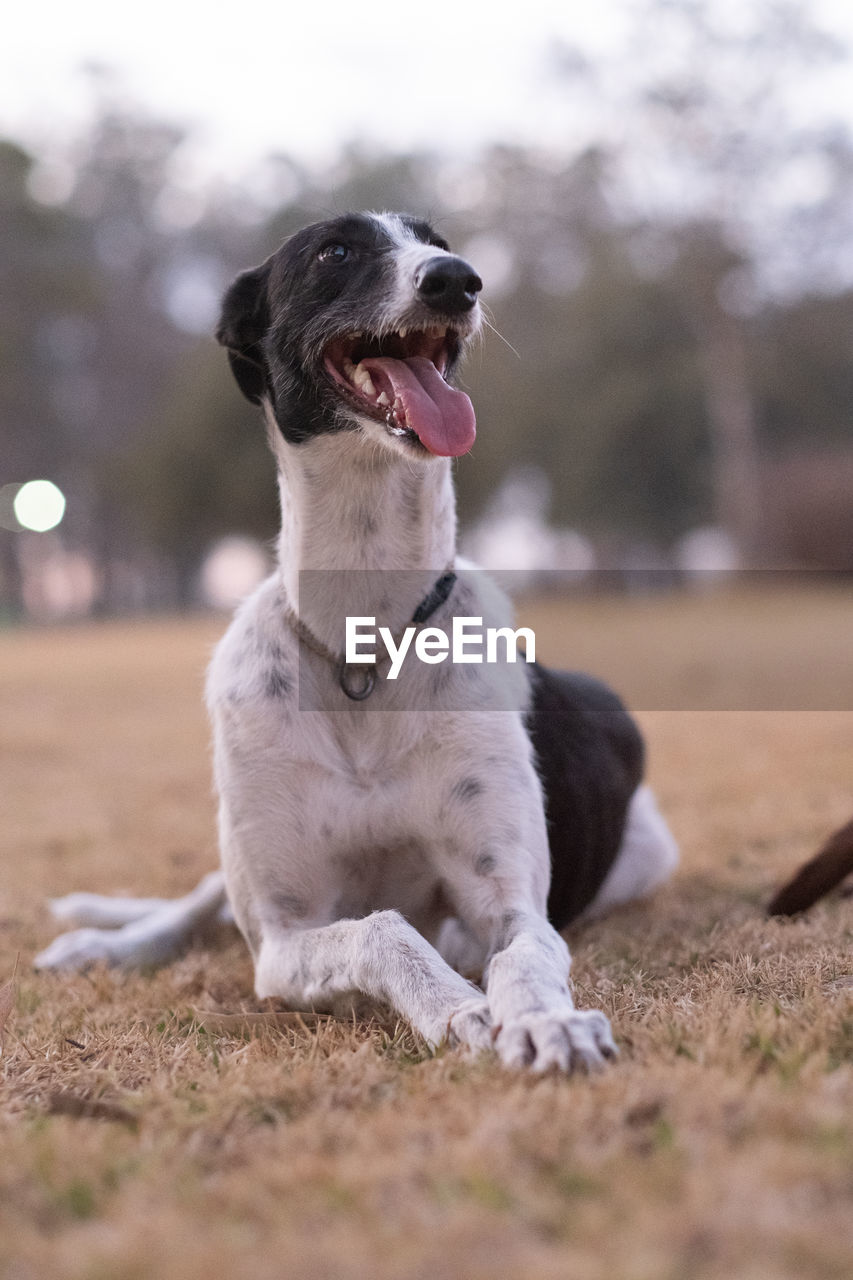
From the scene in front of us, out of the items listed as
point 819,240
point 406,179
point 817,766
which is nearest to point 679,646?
point 817,766

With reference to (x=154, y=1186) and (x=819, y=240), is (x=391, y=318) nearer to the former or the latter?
(x=154, y=1186)

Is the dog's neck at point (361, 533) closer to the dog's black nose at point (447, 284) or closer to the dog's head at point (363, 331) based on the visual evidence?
the dog's head at point (363, 331)

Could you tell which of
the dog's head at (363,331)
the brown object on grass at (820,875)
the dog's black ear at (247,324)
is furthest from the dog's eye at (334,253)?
the brown object on grass at (820,875)

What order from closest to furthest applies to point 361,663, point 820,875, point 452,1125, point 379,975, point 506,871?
point 452,1125, point 379,975, point 506,871, point 361,663, point 820,875

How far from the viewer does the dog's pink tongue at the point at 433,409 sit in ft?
9.63

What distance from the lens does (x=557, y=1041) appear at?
2145 millimetres

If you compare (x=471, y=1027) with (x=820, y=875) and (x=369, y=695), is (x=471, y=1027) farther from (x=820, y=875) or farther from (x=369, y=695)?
(x=820, y=875)

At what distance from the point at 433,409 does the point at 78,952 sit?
193 cm

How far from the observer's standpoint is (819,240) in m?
29.2

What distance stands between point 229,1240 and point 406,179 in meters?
38.1

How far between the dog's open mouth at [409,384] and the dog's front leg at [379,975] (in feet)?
3.53

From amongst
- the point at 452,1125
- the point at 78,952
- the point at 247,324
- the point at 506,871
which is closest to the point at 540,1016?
the point at 452,1125

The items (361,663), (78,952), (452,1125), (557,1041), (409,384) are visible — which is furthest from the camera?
(78,952)

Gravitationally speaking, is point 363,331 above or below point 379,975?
above
